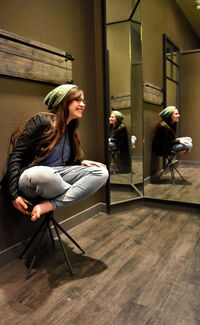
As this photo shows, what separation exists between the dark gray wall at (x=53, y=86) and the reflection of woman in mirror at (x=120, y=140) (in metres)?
0.19

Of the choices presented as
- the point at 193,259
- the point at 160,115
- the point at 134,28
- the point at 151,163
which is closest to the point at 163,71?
the point at 160,115

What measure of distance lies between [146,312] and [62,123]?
1143 mm

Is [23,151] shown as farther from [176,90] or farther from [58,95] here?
[176,90]

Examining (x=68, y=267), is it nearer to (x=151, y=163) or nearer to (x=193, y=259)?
(x=193, y=259)

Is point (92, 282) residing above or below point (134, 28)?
below

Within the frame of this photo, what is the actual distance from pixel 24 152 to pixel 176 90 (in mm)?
2294

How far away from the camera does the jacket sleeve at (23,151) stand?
4.63 ft

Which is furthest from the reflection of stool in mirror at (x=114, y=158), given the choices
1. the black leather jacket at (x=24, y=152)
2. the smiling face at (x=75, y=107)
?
the black leather jacket at (x=24, y=152)

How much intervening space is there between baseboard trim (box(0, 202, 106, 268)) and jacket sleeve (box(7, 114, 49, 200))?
0.50 meters

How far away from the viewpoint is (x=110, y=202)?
264 centimetres

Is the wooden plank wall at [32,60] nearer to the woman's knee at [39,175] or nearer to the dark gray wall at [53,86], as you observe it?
the dark gray wall at [53,86]

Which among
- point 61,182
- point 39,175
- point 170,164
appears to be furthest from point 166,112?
point 39,175

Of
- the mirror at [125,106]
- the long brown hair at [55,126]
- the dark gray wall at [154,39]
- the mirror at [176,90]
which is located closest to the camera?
the long brown hair at [55,126]

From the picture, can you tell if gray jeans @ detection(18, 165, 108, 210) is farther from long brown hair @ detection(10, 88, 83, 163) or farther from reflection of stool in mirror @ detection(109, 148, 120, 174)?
reflection of stool in mirror @ detection(109, 148, 120, 174)
